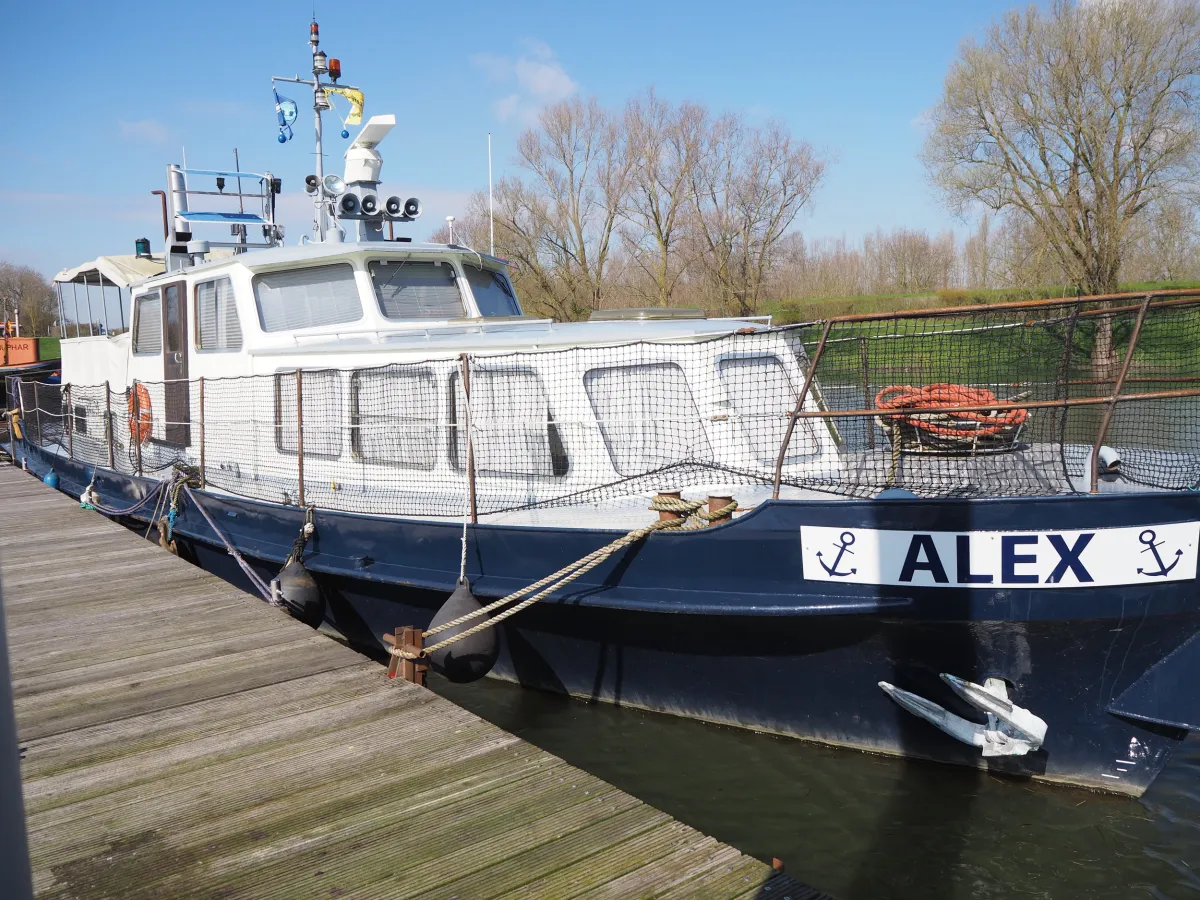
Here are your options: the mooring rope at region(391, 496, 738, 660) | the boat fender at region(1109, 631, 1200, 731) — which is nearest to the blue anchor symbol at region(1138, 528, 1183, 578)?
the boat fender at region(1109, 631, 1200, 731)

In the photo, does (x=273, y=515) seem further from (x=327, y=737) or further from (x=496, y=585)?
(x=327, y=737)

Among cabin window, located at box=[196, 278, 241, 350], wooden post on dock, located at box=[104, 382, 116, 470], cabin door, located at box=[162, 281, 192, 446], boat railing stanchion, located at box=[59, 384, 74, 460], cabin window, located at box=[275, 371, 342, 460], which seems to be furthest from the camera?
→ boat railing stanchion, located at box=[59, 384, 74, 460]

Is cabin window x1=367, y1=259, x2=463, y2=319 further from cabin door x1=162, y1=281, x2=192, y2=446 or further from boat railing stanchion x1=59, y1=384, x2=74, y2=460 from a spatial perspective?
boat railing stanchion x1=59, y1=384, x2=74, y2=460

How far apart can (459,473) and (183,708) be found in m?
2.60

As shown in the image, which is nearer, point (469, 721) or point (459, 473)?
point (469, 721)

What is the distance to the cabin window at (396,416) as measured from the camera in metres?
6.39

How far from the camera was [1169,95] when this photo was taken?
22516mm

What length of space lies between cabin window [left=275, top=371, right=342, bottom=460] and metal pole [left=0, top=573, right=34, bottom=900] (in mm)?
6095

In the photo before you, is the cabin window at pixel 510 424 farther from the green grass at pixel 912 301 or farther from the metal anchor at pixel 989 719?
the green grass at pixel 912 301

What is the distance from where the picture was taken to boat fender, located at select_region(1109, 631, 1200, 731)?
4543 millimetres

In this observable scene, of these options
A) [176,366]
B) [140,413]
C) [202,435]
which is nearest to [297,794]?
[202,435]

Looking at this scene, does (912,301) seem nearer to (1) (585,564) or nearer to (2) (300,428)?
(2) (300,428)

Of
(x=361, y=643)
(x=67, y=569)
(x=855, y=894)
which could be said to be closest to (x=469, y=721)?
(x=855, y=894)

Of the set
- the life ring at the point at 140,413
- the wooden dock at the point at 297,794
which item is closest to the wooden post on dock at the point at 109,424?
the life ring at the point at 140,413
